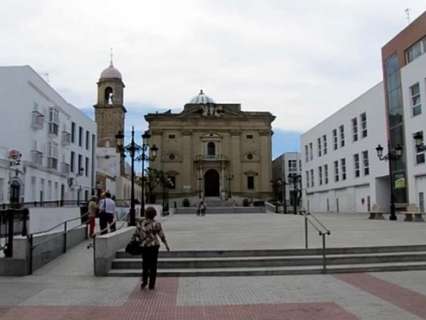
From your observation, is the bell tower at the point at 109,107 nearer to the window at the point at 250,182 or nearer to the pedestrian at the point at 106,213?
the window at the point at 250,182

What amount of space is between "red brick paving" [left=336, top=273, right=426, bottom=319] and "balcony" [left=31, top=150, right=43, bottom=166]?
26.0m

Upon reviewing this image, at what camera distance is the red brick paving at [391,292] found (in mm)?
7683

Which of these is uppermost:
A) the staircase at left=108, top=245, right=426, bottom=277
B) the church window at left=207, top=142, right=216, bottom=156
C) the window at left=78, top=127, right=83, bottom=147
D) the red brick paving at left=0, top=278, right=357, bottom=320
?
the church window at left=207, top=142, right=216, bottom=156

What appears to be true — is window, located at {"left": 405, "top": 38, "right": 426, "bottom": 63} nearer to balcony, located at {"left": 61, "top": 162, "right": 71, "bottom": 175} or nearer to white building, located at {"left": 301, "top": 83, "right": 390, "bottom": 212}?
white building, located at {"left": 301, "top": 83, "right": 390, "bottom": 212}

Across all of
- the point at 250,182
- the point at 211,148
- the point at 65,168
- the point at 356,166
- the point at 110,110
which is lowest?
the point at 65,168

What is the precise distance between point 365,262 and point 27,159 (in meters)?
25.4

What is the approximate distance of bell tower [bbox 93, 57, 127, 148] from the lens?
6731 cm

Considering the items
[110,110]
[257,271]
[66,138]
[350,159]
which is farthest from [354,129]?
[257,271]

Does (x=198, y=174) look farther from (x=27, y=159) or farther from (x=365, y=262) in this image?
(x=365, y=262)

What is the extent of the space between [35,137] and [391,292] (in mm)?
28633

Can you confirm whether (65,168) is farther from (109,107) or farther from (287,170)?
(287,170)

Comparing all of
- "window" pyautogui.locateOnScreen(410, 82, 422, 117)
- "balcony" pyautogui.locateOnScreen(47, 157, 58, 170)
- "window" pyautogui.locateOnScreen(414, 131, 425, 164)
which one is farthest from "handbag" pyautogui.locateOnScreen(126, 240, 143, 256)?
"window" pyautogui.locateOnScreen(410, 82, 422, 117)

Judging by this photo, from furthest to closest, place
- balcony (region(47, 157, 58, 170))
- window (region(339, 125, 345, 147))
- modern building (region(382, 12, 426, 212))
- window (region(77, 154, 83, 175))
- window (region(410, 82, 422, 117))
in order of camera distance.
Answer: window (region(339, 125, 345, 147)) → window (region(77, 154, 83, 175)) → balcony (region(47, 157, 58, 170)) → window (region(410, 82, 422, 117)) → modern building (region(382, 12, 426, 212))

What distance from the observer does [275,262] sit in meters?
11.5
